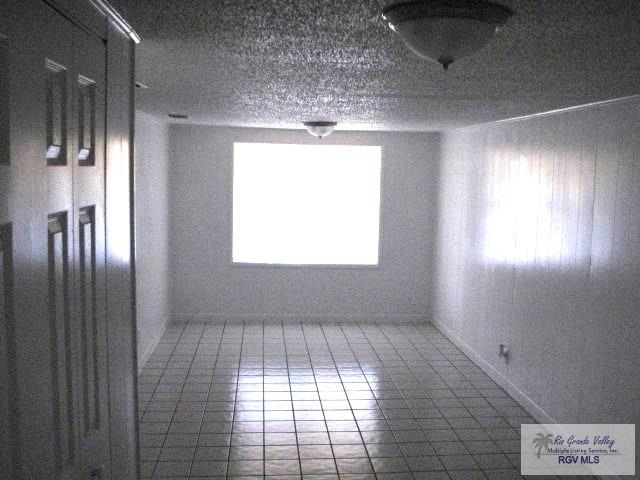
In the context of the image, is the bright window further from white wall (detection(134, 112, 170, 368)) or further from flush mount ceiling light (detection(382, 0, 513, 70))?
flush mount ceiling light (detection(382, 0, 513, 70))

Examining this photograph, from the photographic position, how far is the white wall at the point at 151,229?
18.2 feet

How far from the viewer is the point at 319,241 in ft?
25.6

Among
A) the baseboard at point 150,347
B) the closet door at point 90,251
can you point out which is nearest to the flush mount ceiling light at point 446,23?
the closet door at point 90,251

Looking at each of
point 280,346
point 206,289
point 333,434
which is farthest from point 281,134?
point 333,434

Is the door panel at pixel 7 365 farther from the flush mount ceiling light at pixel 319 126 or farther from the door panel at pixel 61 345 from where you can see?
the flush mount ceiling light at pixel 319 126

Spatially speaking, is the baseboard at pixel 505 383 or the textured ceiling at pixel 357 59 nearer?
the textured ceiling at pixel 357 59

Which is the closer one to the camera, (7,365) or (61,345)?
(7,365)

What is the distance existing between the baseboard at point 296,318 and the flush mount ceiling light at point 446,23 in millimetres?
6027

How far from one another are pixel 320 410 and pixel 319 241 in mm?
3199

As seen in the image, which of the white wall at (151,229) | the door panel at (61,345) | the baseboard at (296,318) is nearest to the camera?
the door panel at (61,345)

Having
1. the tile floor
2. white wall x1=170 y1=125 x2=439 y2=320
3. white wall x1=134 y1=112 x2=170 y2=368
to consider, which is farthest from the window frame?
the tile floor

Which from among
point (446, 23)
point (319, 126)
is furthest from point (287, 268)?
point (446, 23)

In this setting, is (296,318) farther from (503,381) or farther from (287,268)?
(503,381)

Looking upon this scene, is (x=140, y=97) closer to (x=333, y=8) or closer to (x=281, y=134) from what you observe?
(x=333, y=8)
